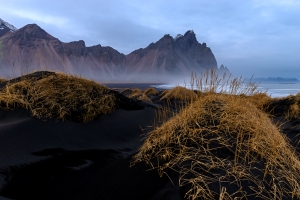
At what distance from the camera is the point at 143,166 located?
3.23m

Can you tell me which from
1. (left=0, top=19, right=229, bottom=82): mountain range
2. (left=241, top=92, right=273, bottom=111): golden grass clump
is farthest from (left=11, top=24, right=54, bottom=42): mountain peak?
(left=241, top=92, right=273, bottom=111): golden grass clump

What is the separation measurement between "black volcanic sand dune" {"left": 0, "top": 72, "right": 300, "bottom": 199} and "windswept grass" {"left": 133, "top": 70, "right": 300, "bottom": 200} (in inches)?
0.4

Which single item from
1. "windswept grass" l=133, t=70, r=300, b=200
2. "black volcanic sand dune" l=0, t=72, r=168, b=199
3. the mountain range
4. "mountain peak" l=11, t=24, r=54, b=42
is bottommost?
"black volcanic sand dune" l=0, t=72, r=168, b=199

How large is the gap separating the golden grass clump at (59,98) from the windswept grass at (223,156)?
282 centimetres

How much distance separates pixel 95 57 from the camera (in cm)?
11925

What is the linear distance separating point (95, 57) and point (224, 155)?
122169 millimetres

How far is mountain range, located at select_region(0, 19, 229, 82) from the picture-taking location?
9225cm

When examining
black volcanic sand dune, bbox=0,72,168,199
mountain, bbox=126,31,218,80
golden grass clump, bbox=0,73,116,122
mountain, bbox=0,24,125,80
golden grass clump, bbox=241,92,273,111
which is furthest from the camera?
mountain, bbox=126,31,218,80

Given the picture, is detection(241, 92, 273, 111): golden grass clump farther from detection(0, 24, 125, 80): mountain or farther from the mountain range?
detection(0, 24, 125, 80): mountain

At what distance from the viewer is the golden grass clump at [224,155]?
2.43 m

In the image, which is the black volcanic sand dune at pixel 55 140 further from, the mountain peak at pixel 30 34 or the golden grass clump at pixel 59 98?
the mountain peak at pixel 30 34

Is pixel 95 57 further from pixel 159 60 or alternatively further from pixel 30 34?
pixel 159 60

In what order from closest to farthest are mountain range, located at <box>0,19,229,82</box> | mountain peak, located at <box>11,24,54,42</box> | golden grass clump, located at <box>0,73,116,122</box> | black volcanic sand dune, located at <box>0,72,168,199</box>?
black volcanic sand dune, located at <box>0,72,168,199</box> → golden grass clump, located at <box>0,73,116,122</box> → mountain range, located at <box>0,19,229,82</box> → mountain peak, located at <box>11,24,54,42</box>

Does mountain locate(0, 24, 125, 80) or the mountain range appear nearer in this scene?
mountain locate(0, 24, 125, 80)
